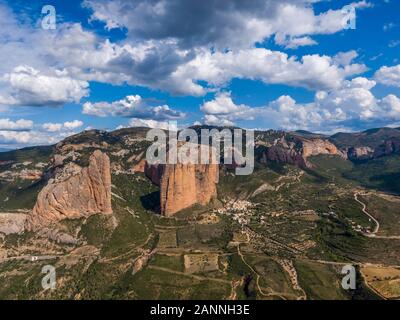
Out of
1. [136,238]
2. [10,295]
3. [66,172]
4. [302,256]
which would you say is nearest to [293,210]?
[302,256]

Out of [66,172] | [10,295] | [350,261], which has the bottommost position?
[10,295]

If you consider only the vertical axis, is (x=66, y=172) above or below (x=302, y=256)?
above
